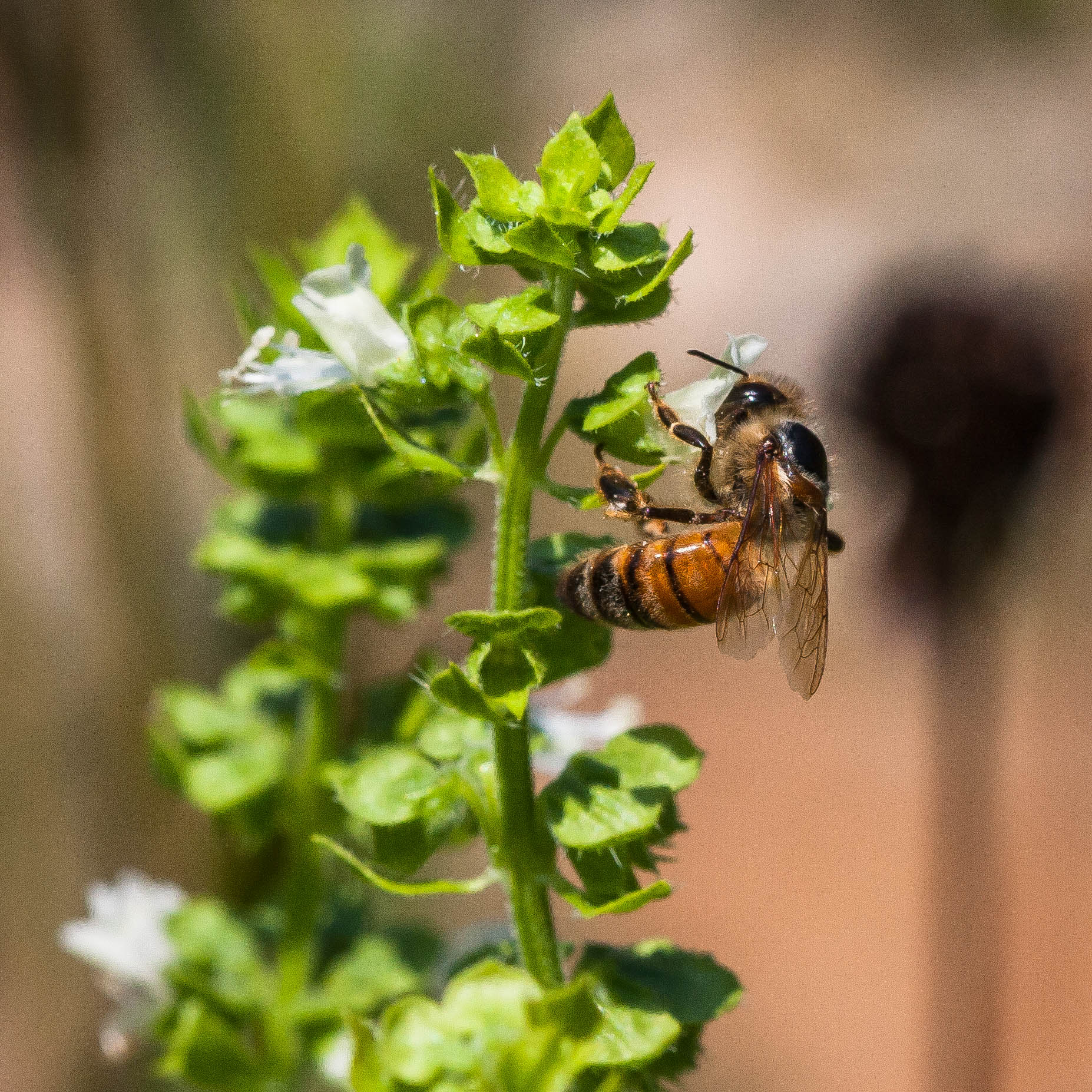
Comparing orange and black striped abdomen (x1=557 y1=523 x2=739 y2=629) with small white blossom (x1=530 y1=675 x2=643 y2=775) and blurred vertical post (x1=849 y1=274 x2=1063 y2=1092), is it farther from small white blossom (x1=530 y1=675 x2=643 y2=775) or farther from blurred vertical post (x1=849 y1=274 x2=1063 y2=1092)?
blurred vertical post (x1=849 y1=274 x2=1063 y2=1092)

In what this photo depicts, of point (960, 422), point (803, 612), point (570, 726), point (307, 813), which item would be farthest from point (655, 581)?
point (960, 422)

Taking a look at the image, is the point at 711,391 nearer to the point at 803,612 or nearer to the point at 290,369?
the point at 803,612

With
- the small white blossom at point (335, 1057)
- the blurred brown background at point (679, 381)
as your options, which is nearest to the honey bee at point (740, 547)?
the small white blossom at point (335, 1057)

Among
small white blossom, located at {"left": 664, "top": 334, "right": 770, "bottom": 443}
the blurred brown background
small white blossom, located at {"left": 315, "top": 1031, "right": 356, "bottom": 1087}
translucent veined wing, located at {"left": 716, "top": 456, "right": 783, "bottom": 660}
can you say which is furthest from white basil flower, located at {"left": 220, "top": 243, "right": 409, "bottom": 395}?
the blurred brown background

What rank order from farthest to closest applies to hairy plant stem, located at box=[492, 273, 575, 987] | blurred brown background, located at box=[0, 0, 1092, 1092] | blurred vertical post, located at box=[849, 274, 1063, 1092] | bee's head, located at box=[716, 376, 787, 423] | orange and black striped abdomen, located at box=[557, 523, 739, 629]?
1. blurred vertical post, located at box=[849, 274, 1063, 1092]
2. blurred brown background, located at box=[0, 0, 1092, 1092]
3. bee's head, located at box=[716, 376, 787, 423]
4. orange and black striped abdomen, located at box=[557, 523, 739, 629]
5. hairy plant stem, located at box=[492, 273, 575, 987]

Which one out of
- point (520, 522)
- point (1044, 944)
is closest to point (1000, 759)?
point (1044, 944)

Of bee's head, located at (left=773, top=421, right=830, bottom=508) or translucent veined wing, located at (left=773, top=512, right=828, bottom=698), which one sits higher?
bee's head, located at (left=773, top=421, right=830, bottom=508)

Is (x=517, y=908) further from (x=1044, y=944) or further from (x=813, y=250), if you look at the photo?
(x=813, y=250)
